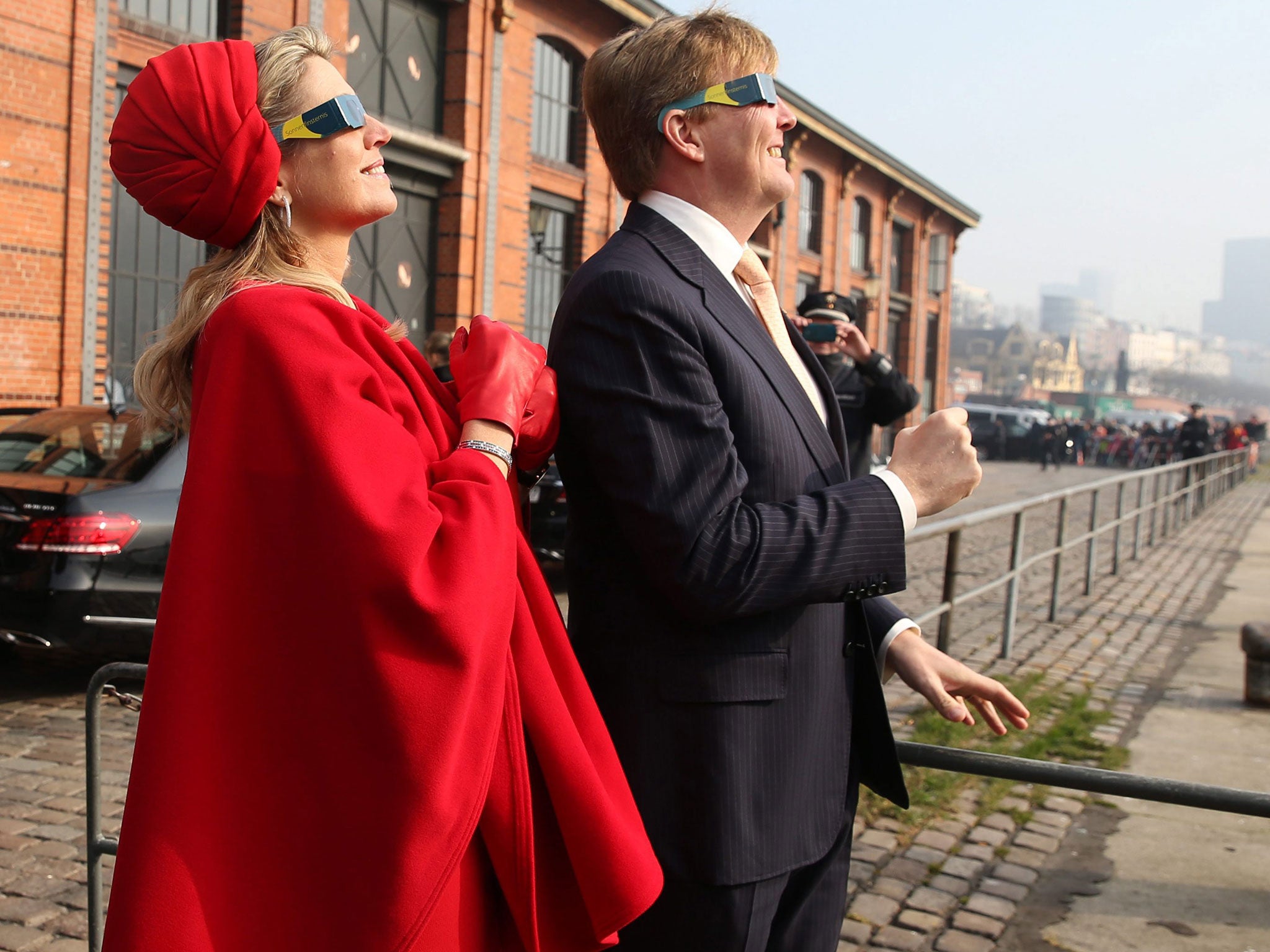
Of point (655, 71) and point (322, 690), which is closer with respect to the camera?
point (322, 690)

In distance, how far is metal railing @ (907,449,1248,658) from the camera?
→ 6633 mm

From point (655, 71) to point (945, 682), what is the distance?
107cm

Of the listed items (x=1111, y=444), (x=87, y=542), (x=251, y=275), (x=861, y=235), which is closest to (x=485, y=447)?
(x=251, y=275)

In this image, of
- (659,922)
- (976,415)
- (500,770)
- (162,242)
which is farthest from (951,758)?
(976,415)

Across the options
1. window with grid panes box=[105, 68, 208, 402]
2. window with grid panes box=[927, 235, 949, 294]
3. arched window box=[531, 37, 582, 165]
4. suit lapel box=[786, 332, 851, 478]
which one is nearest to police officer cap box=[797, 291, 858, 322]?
suit lapel box=[786, 332, 851, 478]

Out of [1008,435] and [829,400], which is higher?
[1008,435]

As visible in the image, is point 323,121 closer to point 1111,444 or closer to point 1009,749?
point 1009,749

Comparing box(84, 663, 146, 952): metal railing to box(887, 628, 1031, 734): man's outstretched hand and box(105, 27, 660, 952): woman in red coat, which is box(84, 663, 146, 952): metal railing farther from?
box(887, 628, 1031, 734): man's outstretched hand

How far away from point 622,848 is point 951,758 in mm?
778

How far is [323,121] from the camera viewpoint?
168cm

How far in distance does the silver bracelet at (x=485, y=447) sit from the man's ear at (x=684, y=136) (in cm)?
59

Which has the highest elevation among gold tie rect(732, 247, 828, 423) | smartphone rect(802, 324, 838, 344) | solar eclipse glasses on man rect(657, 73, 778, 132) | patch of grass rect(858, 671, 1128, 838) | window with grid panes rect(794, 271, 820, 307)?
window with grid panes rect(794, 271, 820, 307)

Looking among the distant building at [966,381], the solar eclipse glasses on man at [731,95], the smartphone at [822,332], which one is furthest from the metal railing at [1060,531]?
the distant building at [966,381]

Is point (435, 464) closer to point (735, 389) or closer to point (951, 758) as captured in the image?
point (735, 389)
